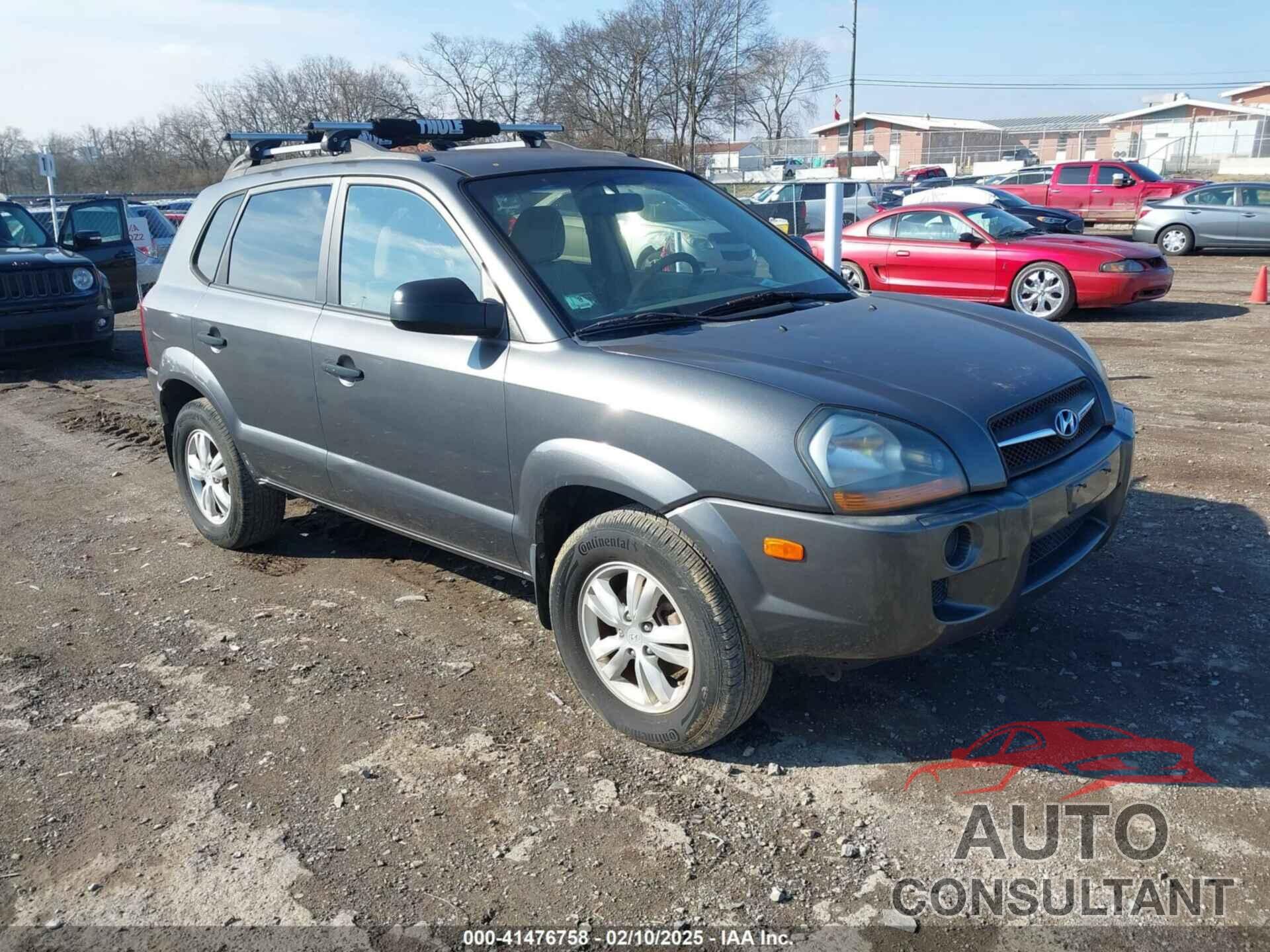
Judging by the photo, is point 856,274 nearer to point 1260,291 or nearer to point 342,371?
point 1260,291

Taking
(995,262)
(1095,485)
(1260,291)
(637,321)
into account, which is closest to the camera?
(1095,485)

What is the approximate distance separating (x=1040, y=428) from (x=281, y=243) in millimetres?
3305

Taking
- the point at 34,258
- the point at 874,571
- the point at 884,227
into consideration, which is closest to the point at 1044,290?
the point at 884,227

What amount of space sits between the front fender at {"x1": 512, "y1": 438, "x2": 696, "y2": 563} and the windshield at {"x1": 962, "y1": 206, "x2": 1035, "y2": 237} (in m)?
10.5

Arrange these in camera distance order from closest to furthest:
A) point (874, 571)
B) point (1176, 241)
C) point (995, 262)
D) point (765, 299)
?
point (874, 571)
point (765, 299)
point (995, 262)
point (1176, 241)

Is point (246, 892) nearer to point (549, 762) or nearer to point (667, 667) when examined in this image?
point (549, 762)

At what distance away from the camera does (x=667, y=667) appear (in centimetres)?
341

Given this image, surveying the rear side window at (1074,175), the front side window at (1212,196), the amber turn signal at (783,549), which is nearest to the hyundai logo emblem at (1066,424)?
the amber turn signal at (783,549)

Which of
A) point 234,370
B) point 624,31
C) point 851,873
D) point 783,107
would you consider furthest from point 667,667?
point 783,107

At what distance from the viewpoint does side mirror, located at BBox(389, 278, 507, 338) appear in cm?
346

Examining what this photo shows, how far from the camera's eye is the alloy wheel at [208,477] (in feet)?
17.6

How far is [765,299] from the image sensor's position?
13.2 ft

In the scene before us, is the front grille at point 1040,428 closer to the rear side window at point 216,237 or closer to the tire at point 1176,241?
the rear side window at point 216,237

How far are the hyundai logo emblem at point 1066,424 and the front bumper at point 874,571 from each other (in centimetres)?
25
